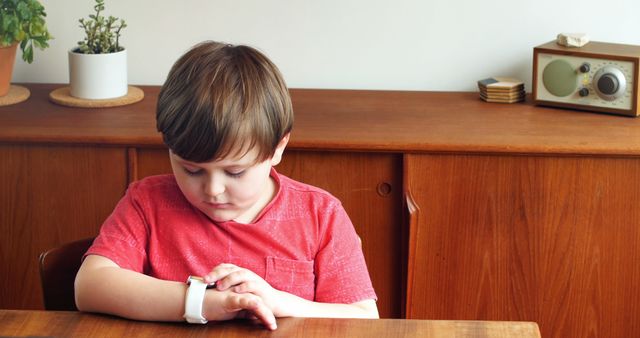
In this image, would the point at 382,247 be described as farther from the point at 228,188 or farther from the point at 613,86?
the point at 228,188

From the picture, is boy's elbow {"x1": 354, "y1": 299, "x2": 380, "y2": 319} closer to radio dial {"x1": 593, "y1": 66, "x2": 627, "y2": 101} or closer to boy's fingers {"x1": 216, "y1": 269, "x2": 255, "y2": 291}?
boy's fingers {"x1": 216, "y1": 269, "x2": 255, "y2": 291}

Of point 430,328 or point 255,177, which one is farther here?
point 255,177

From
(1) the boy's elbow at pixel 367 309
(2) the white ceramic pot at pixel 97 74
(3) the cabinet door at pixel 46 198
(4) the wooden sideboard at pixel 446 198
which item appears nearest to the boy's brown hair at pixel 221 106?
(1) the boy's elbow at pixel 367 309

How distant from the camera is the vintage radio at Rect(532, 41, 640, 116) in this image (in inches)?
92.3

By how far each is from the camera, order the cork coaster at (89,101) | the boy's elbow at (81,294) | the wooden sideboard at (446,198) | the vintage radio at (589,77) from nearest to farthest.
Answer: the boy's elbow at (81,294) → the wooden sideboard at (446,198) → the vintage radio at (589,77) → the cork coaster at (89,101)

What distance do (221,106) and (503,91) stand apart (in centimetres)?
126

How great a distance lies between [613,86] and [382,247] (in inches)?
25.9

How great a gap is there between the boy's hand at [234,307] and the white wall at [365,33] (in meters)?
1.38

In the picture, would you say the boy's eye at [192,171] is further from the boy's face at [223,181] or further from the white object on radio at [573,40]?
the white object on radio at [573,40]

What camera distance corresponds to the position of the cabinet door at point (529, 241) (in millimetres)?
2232

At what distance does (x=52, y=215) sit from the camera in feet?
7.66

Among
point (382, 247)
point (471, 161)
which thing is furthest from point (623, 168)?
point (382, 247)

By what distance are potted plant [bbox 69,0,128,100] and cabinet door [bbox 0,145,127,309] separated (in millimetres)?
241

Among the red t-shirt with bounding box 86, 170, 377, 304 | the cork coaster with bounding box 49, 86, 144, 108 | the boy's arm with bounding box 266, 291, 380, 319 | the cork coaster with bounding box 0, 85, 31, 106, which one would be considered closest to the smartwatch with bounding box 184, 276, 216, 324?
the boy's arm with bounding box 266, 291, 380, 319
